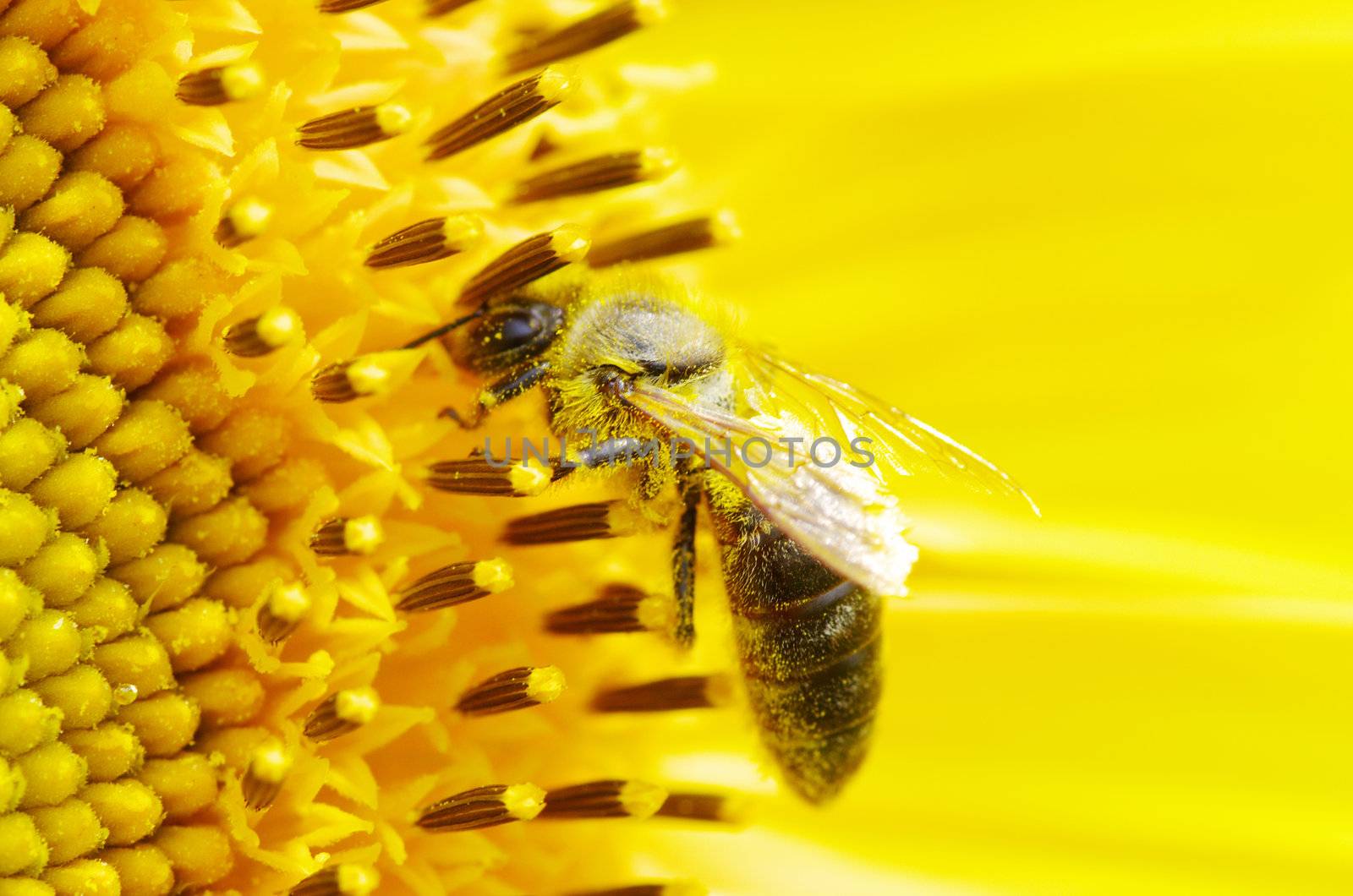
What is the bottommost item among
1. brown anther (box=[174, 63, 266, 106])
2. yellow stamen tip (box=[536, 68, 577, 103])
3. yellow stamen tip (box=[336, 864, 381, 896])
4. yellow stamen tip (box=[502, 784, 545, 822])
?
yellow stamen tip (box=[502, 784, 545, 822])

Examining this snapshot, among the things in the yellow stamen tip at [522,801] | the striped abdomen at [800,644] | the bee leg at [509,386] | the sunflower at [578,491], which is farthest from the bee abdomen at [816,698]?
the bee leg at [509,386]

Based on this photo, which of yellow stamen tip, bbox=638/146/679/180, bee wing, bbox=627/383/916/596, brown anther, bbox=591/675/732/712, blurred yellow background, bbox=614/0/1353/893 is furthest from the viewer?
blurred yellow background, bbox=614/0/1353/893

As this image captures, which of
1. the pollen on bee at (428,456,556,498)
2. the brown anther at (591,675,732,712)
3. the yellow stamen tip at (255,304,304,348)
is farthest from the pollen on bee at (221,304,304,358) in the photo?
the brown anther at (591,675,732,712)

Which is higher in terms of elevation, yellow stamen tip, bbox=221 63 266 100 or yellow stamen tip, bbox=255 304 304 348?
yellow stamen tip, bbox=221 63 266 100

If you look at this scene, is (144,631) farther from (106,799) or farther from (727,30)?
(727,30)

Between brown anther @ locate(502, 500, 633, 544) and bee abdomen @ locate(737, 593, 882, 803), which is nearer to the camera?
bee abdomen @ locate(737, 593, 882, 803)

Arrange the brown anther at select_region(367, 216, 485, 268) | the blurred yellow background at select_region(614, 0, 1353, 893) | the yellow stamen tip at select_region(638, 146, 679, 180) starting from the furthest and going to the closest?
the blurred yellow background at select_region(614, 0, 1353, 893), the yellow stamen tip at select_region(638, 146, 679, 180), the brown anther at select_region(367, 216, 485, 268)

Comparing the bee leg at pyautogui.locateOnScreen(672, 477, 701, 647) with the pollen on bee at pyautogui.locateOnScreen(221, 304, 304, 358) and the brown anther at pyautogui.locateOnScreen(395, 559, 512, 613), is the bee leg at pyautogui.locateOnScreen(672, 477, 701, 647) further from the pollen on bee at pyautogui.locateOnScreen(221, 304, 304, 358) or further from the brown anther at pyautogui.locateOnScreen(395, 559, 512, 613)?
the pollen on bee at pyautogui.locateOnScreen(221, 304, 304, 358)

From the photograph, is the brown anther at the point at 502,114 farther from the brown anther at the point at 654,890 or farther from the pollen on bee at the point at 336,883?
the brown anther at the point at 654,890
